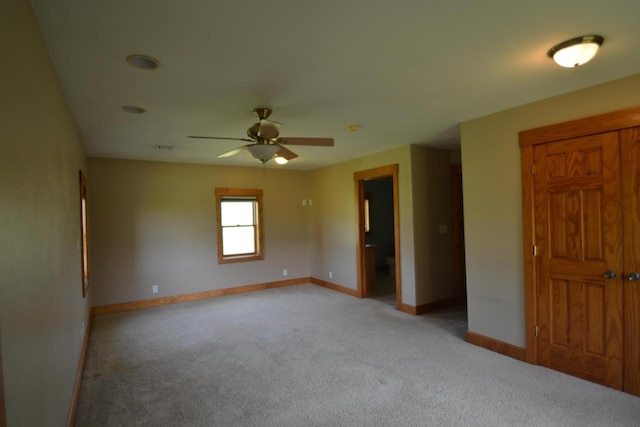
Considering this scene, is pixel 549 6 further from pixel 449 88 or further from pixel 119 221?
pixel 119 221

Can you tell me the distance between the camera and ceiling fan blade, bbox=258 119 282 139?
298 cm

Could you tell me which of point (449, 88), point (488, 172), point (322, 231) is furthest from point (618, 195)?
point (322, 231)

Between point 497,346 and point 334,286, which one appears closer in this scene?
point 497,346

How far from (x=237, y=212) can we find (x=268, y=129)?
3.88 metres

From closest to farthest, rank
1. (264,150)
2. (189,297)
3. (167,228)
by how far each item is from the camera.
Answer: (264,150) < (167,228) < (189,297)

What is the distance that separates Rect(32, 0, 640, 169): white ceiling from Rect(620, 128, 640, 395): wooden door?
596 millimetres

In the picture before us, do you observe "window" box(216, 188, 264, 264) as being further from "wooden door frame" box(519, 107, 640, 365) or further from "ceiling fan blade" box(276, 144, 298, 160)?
"wooden door frame" box(519, 107, 640, 365)

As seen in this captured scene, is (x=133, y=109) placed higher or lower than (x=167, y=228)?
higher

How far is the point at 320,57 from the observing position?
218 cm

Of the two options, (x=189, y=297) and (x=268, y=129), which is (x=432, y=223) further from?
(x=189, y=297)

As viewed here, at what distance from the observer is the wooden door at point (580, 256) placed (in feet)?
9.03

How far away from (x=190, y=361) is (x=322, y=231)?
3.82m

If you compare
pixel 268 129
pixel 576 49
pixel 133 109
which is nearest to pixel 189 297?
pixel 133 109

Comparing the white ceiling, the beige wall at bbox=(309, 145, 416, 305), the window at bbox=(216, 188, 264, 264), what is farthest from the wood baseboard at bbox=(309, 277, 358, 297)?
the white ceiling
